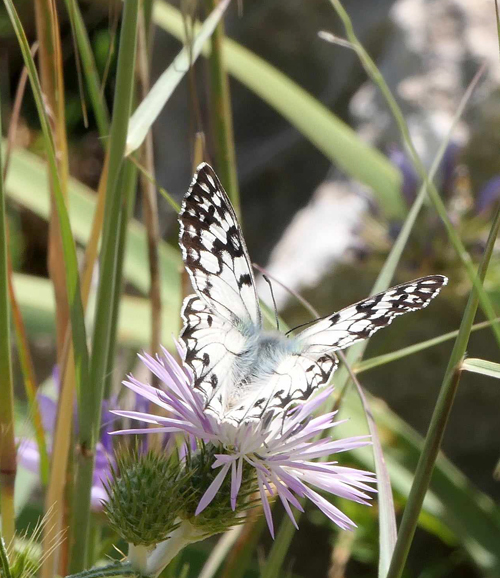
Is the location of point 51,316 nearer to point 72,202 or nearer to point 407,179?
point 72,202

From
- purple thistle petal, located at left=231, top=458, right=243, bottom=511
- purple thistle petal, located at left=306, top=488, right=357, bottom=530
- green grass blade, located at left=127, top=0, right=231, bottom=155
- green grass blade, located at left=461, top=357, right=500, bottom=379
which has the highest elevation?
green grass blade, located at left=127, top=0, right=231, bottom=155

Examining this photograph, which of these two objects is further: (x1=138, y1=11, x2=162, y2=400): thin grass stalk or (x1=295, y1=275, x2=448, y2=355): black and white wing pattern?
(x1=138, y1=11, x2=162, y2=400): thin grass stalk

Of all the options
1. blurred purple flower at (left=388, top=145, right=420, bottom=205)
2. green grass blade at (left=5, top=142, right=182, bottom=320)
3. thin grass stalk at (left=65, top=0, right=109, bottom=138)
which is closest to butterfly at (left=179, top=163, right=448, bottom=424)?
thin grass stalk at (left=65, top=0, right=109, bottom=138)

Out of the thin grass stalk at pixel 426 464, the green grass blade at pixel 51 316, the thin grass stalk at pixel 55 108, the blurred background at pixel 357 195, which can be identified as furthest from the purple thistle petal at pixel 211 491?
the green grass blade at pixel 51 316

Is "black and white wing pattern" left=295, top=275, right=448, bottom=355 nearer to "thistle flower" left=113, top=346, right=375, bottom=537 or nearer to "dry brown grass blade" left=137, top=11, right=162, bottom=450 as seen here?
"thistle flower" left=113, top=346, right=375, bottom=537

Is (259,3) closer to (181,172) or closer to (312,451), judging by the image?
(181,172)

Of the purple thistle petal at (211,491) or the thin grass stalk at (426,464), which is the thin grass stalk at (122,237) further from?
the thin grass stalk at (426,464)
